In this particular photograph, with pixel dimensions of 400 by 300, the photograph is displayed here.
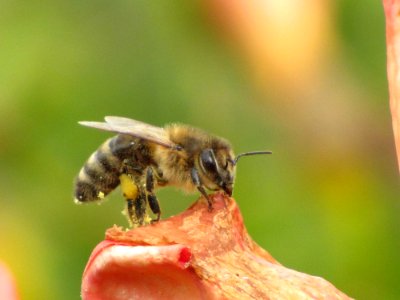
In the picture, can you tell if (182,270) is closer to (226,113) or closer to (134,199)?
(134,199)

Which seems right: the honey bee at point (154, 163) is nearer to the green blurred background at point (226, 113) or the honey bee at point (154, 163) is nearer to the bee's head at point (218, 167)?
the bee's head at point (218, 167)

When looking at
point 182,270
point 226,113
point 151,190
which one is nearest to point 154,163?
point 151,190

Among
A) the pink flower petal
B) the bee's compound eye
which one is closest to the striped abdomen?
the bee's compound eye

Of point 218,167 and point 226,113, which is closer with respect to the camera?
point 218,167

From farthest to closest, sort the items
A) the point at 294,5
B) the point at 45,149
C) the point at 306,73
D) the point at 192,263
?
the point at 45,149
the point at 306,73
the point at 294,5
the point at 192,263

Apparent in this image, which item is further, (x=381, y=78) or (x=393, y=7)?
(x=381, y=78)

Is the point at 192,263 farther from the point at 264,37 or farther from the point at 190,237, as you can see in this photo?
the point at 264,37

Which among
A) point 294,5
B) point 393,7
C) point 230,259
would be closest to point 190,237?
point 230,259

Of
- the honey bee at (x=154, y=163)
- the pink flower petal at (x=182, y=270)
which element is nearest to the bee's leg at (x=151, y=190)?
the honey bee at (x=154, y=163)
